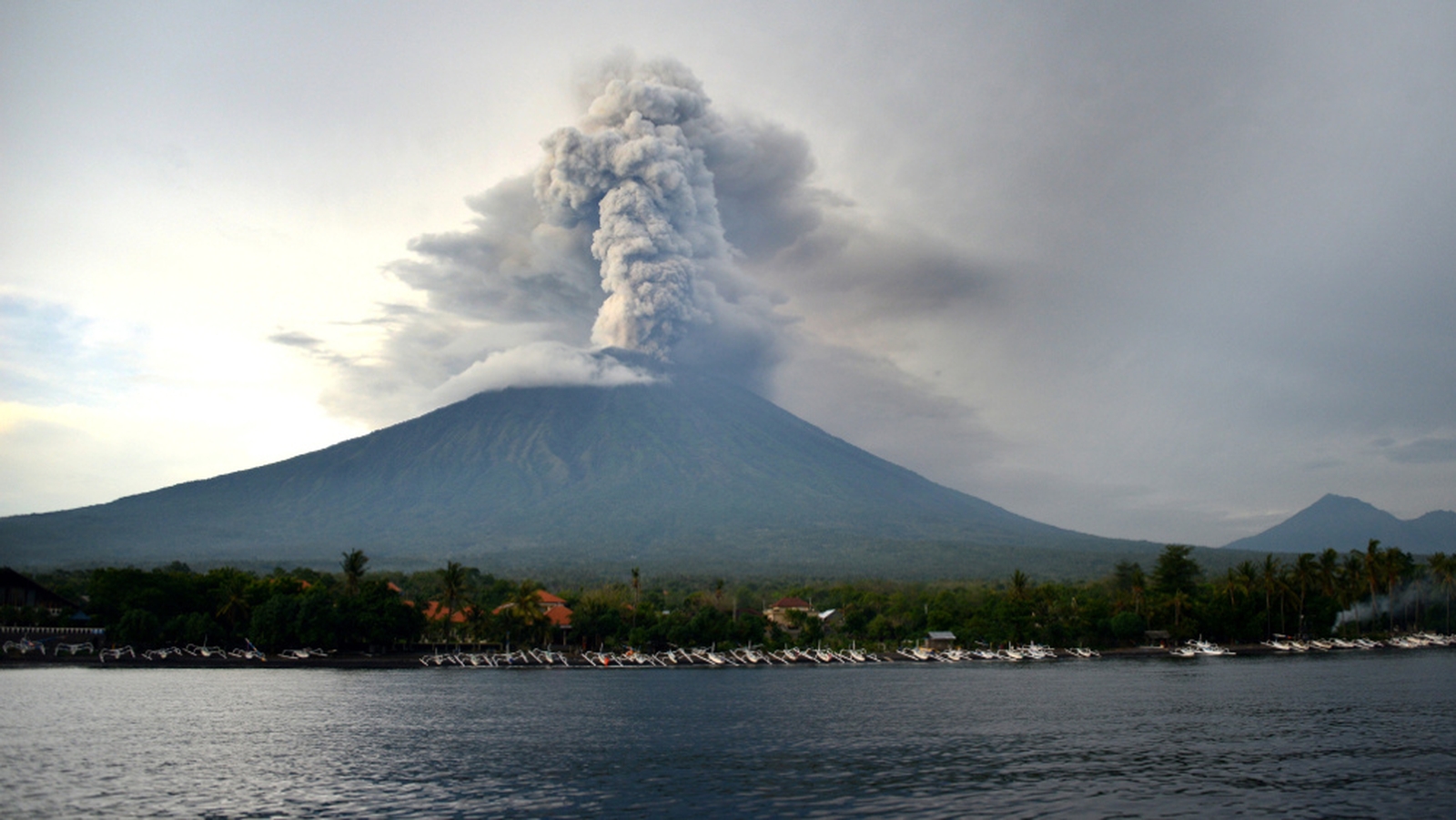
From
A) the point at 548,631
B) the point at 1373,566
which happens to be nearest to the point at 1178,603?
the point at 1373,566

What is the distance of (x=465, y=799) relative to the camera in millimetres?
27031

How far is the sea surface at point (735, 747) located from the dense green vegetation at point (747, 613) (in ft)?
50.7

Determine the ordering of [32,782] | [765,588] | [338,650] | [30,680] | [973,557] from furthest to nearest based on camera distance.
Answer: [973,557]
[765,588]
[338,650]
[30,680]
[32,782]

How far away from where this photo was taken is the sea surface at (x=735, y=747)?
86.2ft

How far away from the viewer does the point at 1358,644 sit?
88125 millimetres

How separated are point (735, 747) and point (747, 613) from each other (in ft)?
Result: 194

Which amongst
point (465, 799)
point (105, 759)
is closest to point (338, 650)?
point (105, 759)

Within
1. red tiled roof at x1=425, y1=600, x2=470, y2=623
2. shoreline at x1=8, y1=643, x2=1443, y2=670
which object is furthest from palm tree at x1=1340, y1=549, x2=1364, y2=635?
red tiled roof at x1=425, y1=600, x2=470, y2=623

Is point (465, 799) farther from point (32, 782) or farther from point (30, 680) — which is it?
point (30, 680)


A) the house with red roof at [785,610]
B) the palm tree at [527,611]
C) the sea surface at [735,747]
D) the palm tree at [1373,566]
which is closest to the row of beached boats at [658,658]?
the palm tree at [527,611]

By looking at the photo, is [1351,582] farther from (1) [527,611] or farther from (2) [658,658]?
(1) [527,611]

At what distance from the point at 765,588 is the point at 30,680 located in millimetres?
88903

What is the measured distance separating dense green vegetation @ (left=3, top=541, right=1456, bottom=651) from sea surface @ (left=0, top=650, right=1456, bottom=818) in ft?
50.7

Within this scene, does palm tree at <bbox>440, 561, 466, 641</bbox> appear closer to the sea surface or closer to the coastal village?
the coastal village
